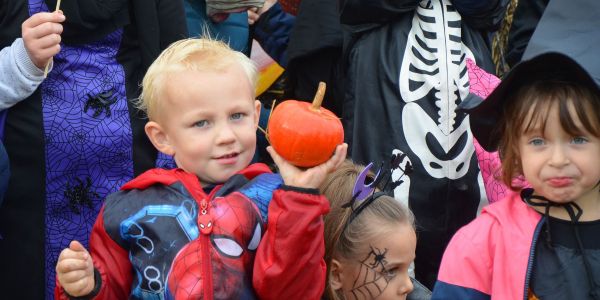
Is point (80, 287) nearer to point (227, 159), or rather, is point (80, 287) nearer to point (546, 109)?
point (227, 159)

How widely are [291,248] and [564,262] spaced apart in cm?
Answer: 83

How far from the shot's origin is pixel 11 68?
3400 millimetres

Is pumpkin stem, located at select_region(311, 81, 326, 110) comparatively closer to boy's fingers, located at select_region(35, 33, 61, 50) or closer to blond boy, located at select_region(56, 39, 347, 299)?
blond boy, located at select_region(56, 39, 347, 299)

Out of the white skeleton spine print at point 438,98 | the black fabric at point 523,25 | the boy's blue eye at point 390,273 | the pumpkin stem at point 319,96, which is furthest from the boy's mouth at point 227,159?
the black fabric at point 523,25

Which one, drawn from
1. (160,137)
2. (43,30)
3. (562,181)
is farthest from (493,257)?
(43,30)

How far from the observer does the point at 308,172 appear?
2586 millimetres

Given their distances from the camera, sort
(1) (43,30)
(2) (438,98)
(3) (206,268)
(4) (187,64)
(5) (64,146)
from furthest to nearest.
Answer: (2) (438,98), (5) (64,146), (1) (43,30), (4) (187,64), (3) (206,268)

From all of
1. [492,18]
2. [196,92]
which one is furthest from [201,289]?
[492,18]

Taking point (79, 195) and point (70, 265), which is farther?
point (79, 195)

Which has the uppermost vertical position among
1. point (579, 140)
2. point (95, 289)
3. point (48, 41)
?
point (579, 140)

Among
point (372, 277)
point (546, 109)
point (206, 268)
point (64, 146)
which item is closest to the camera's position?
point (206, 268)

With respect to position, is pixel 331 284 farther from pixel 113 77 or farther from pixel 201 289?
pixel 113 77

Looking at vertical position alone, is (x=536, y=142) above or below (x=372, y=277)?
above

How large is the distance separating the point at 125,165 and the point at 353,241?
97 centimetres
